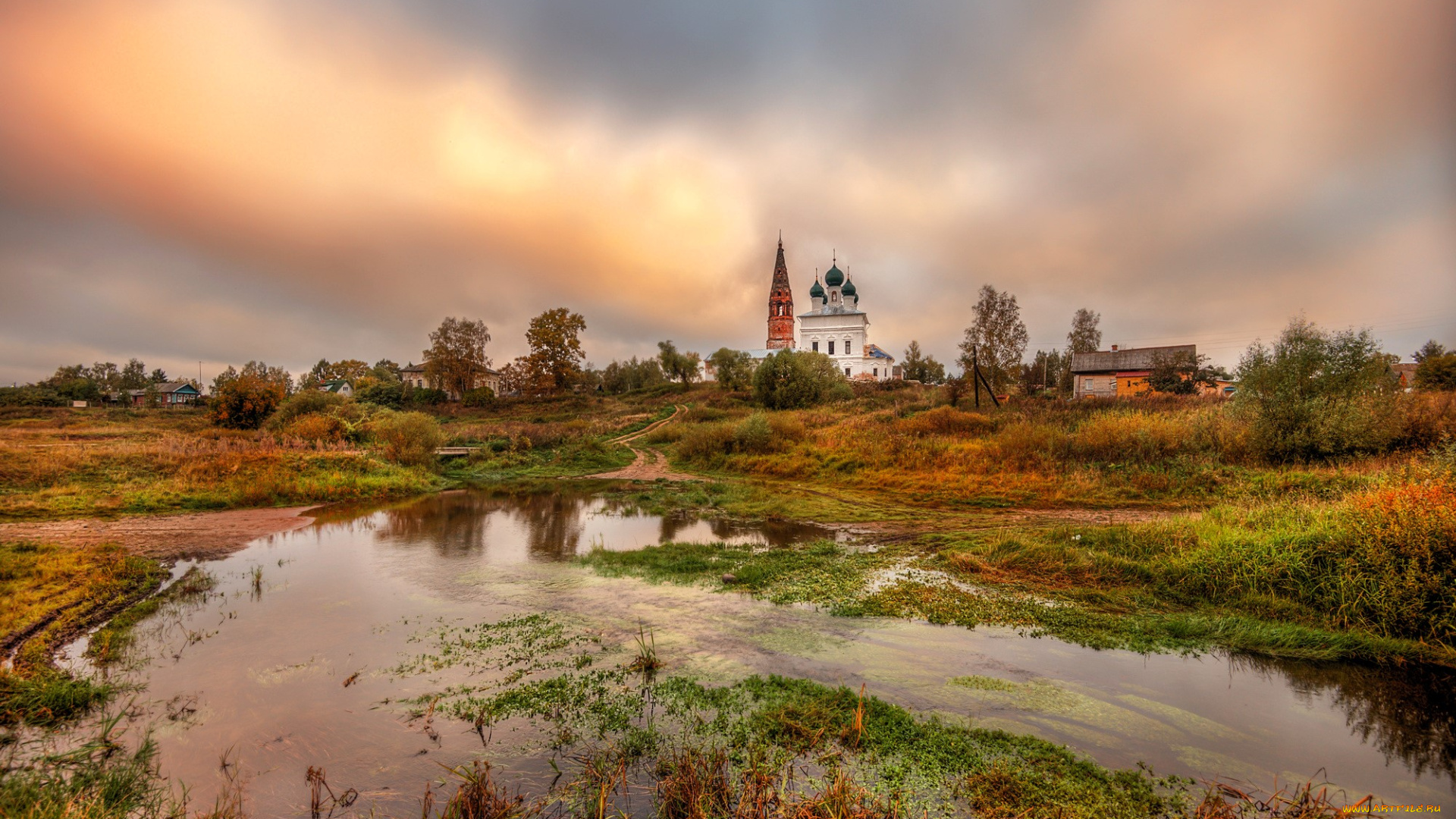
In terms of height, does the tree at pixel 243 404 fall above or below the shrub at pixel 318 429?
above

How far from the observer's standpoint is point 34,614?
268 inches

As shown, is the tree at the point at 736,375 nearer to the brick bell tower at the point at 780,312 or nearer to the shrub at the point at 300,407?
the brick bell tower at the point at 780,312

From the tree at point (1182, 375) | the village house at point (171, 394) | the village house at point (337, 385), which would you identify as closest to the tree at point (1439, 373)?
the tree at point (1182, 375)

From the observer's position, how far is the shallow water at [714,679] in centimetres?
Answer: 431

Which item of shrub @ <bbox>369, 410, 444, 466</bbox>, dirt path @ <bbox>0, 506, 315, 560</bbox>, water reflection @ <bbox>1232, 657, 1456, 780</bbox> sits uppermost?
shrub @ <bbox>369, 410, 444, 466</bbox>

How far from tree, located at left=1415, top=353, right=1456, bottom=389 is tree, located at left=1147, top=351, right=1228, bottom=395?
360 inches

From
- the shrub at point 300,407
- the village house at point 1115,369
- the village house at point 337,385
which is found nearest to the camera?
the shrub at point 300,407

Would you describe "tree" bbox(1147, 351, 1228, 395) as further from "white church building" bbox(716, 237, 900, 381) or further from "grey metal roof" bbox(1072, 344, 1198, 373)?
"white church building" bbox(716, 237, 900, 381)

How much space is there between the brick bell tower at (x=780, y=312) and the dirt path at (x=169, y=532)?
217 ft

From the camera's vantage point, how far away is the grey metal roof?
148ft

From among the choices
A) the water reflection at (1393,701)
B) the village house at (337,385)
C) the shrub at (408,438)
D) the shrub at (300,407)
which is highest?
the village house at (337,385)

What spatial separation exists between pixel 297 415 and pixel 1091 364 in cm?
5879

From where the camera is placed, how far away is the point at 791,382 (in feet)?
128

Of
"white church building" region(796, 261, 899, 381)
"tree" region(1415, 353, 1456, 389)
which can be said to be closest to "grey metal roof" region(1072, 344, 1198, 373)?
"tree" region(1415, 353, 1456, 389)
